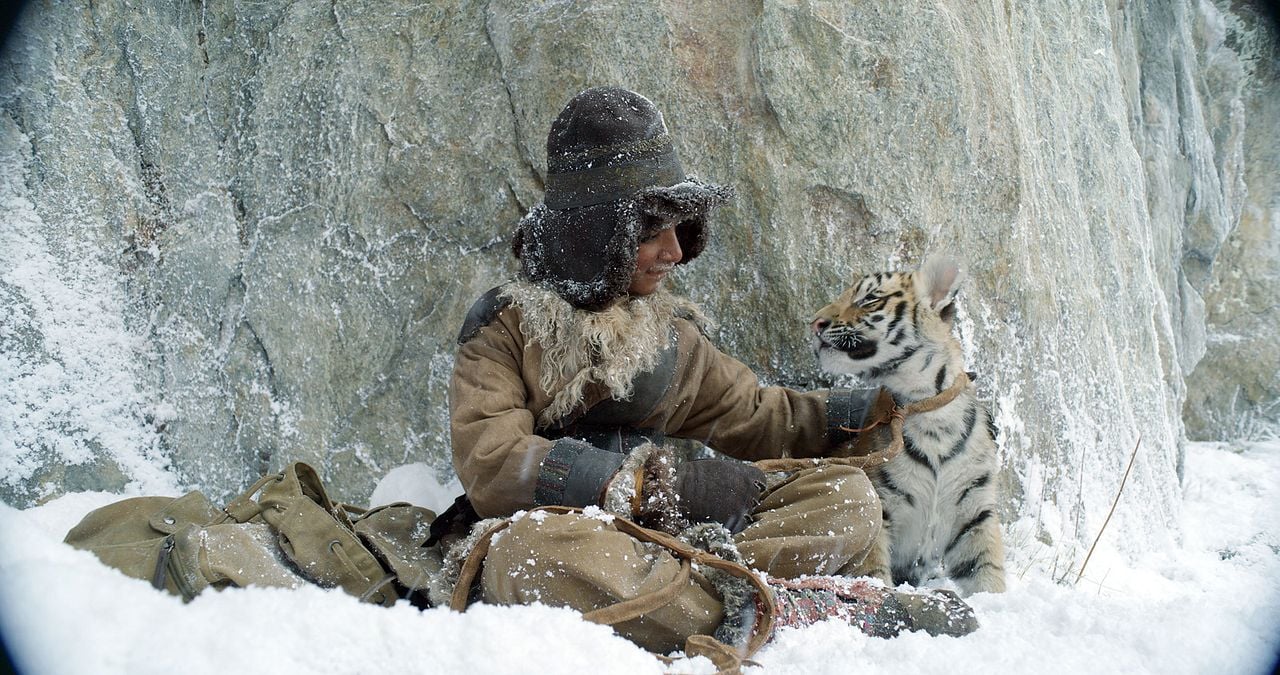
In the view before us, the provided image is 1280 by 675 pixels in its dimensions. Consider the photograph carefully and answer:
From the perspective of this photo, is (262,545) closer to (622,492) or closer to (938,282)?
(622,492)

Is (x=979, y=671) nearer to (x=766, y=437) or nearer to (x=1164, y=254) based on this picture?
(x=766, y=437)

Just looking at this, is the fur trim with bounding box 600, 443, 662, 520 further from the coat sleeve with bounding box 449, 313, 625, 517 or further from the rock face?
the rock face

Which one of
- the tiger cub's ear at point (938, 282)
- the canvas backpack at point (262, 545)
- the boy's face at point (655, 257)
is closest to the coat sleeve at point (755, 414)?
the boy's face at point (655, 257)

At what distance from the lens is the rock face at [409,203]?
12.4ft

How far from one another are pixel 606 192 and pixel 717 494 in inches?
43.2

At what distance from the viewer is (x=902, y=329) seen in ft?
10.6

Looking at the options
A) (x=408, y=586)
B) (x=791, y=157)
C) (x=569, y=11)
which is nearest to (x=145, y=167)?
(x=569, y=11)

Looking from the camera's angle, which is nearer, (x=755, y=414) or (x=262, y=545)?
(x=262, y=545)

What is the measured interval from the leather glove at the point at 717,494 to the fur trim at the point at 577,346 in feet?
1.49

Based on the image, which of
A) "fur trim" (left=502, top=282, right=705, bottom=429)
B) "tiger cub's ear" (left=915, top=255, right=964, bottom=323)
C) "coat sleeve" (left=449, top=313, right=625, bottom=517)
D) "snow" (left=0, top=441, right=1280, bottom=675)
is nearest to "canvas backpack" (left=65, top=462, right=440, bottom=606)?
"snow" (left=0, top=441, right=1280, bottom=675)

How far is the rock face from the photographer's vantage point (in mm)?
3785

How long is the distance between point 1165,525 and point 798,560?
318 centimetres

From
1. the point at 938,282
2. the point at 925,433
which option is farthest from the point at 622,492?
the point at 938,282

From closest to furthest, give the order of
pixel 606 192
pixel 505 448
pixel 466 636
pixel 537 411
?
pixel 466 636, pixel 505 448, pixel 606 192, pixel 537 411
